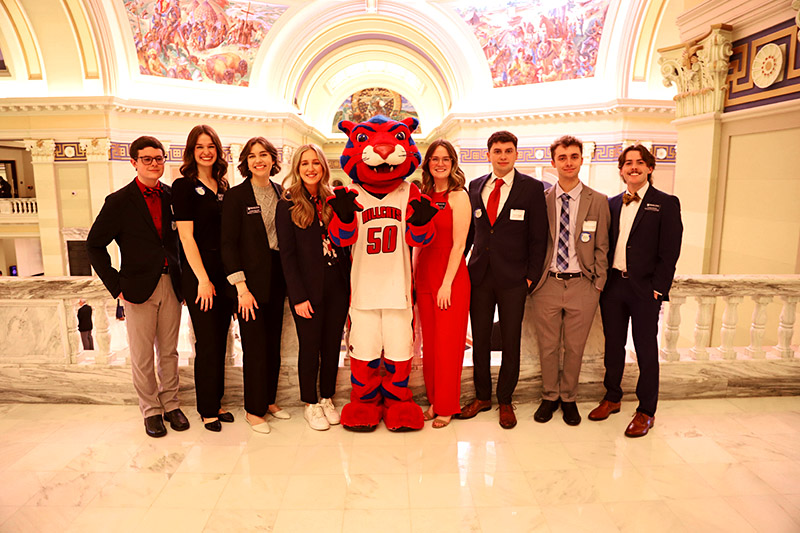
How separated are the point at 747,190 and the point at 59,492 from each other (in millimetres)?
6681

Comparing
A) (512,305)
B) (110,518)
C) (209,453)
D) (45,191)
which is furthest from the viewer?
(45,191)

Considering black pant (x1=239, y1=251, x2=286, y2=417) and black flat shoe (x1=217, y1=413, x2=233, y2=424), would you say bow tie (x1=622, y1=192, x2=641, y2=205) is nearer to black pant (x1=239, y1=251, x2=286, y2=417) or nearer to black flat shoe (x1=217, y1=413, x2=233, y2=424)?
black pant (x1=239, y1=251, x2=286, y2=417)

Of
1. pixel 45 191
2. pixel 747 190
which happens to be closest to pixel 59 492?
pixel 747 190

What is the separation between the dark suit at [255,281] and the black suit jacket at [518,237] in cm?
149

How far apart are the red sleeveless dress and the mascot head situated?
13.4 inches

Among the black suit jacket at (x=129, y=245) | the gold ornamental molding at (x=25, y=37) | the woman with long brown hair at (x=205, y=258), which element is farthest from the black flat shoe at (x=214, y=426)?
the gold ornamental molding at (x=25, y=37)

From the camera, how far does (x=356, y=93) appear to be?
75.3 ft

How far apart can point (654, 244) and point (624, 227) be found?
228 millimetres

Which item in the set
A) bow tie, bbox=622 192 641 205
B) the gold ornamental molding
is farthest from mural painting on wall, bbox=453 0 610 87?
bow tie, bbox=622 192 641 205

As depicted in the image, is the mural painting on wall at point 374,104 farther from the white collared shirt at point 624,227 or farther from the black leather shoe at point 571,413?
the black leather shoe at point 571,413

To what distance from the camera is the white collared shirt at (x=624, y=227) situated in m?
3.23

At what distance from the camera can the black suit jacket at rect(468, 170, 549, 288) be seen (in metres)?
3.20

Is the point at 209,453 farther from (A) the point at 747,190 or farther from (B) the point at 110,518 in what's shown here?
(A) the point at 747,190

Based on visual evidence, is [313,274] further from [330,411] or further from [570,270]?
[570,270]
